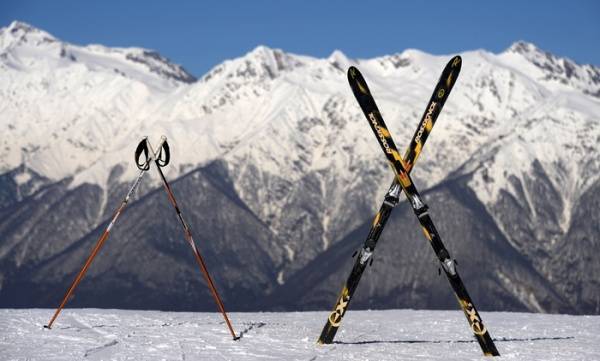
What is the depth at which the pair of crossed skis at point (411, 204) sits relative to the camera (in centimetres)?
4712

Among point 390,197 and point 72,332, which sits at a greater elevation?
point 390,197

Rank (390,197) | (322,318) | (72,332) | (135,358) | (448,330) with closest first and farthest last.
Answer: (135,358) < (390,197) < (72,332) < (448,330) < (322,318)

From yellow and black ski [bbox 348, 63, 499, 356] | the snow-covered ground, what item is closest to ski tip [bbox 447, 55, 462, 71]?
yellow and black ski [bbox 348, 63, 499, 356]

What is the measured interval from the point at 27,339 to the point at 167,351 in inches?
265

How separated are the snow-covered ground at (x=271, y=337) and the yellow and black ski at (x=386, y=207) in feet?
5.34

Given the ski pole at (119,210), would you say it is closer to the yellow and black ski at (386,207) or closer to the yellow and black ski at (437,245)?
the yellow and black ski at (437,245)

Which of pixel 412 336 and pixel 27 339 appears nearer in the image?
pixel 27 339

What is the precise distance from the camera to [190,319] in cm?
5838

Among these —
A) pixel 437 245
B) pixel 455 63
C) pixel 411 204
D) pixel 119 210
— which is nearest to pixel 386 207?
pixel 411 204

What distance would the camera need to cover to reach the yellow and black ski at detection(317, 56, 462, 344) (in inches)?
→ 1881

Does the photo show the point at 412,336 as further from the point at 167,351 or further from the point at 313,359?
the point at 167,351

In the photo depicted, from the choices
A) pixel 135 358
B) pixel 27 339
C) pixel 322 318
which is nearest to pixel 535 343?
pixel 322 318

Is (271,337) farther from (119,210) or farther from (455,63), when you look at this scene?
Result: (455,63)

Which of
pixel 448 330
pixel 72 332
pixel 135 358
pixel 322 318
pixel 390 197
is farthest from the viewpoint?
pixel 322 318
